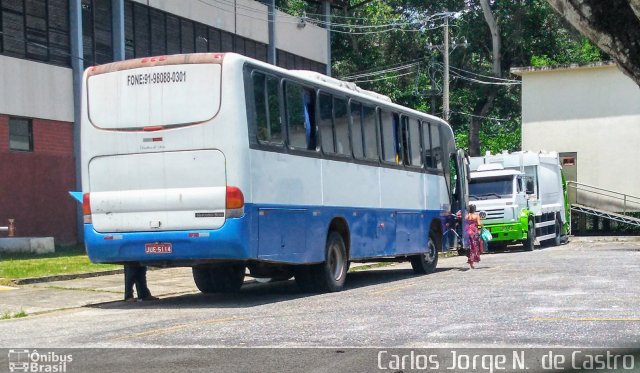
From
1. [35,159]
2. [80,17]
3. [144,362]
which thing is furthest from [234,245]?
[80,17]

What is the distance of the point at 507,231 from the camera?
3362cm

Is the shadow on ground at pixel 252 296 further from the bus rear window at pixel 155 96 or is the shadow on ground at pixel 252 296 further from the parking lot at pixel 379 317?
the bus rear window at pixel 155 96

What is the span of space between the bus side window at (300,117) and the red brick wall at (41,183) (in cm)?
1416

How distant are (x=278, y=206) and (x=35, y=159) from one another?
15.9 metres

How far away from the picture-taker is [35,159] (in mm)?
29312

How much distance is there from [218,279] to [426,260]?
5.71 meters

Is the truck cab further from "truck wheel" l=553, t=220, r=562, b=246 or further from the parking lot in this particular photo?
the parking lot

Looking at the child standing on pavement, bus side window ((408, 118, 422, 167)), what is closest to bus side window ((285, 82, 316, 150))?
bus side window ((408, 118, 422, 167))

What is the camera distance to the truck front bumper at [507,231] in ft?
110

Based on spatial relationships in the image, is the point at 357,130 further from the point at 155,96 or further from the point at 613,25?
the point at 613,25

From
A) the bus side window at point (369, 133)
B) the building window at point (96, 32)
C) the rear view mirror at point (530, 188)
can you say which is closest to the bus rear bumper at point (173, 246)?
the bus side window at point (369, 133)

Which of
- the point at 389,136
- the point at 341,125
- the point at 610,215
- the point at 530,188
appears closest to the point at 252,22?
the point at 530,188

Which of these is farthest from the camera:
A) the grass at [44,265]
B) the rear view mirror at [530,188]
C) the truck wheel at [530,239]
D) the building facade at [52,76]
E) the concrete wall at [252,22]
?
the concrete wall at [252,22]

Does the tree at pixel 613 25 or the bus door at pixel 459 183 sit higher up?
the tree at pixel 613 25
